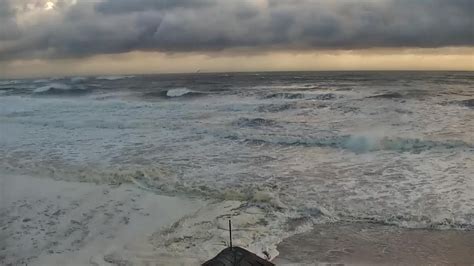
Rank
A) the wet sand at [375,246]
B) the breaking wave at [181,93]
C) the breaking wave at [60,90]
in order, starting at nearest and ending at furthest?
the wet sand at [375,246], the breaking wave at [181,93], the breaking wave at [60,90]

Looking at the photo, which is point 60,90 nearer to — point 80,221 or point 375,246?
point 80,221

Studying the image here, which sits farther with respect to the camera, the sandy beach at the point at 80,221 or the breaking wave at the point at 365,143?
the breaking wave at the point at 365,143

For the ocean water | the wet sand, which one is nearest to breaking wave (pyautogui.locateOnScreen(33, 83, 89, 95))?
the ocean water

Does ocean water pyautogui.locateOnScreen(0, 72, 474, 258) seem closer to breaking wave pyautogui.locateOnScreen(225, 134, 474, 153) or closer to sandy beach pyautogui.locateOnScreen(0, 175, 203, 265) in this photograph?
breaking wave pyautogui.locateOnScreen(225, 134, 474, 153)

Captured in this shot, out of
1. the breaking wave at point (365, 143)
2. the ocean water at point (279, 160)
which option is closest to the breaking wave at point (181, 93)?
the ocean water at point (279, 160)

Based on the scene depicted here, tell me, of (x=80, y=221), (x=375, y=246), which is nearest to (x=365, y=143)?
(x=375, y=246)

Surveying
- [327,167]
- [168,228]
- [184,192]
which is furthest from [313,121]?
[168,228]

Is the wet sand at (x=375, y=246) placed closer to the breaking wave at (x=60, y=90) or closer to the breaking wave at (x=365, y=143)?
the breaking wave at (x=365, y=143)
